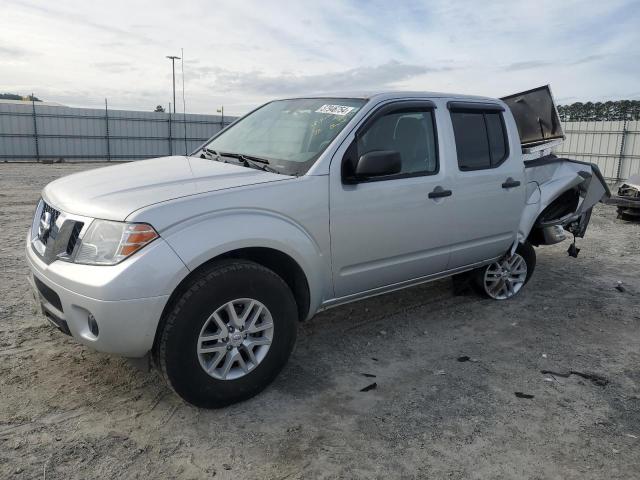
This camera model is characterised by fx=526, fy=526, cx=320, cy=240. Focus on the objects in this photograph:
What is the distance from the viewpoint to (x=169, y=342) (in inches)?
108

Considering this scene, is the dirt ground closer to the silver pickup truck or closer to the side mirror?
the silver pickup truck

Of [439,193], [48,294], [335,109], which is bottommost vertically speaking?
[48,294]

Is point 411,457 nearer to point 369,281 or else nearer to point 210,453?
point 210,453

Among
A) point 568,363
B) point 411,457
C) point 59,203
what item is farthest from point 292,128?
point 568,363

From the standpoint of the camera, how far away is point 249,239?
2932mm

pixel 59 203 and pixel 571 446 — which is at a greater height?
pixel 59 203

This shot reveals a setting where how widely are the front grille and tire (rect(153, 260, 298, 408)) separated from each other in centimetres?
58

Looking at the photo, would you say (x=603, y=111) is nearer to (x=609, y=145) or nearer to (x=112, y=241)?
(x=609, y=145)

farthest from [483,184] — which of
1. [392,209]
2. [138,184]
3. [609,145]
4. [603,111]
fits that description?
[603,111]

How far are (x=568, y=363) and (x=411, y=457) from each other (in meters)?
1.80

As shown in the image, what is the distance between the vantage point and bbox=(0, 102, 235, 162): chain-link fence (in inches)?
958

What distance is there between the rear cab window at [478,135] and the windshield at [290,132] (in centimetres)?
97

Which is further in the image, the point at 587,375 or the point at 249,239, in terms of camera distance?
the point at 587,375

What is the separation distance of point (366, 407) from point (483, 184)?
212 cm
